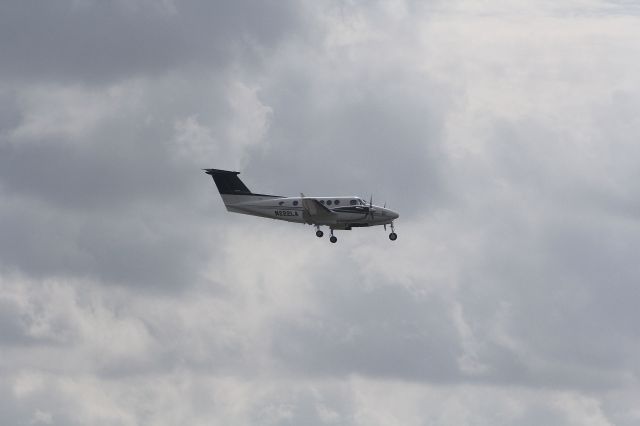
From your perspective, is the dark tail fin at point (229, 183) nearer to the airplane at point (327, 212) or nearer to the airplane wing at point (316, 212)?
the airplane at point (327, 212)

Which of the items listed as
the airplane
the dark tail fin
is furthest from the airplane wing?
the dark tail fin

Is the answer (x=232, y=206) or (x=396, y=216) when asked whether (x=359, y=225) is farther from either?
(x=232, y=206)

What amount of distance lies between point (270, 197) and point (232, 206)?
21.0ft

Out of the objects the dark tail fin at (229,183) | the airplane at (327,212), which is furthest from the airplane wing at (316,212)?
the dark tail fin at (229,183)

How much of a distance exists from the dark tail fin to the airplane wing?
13.0 meters

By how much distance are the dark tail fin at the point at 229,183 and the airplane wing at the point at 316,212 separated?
13.0 metres

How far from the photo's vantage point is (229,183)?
152500 millimetres

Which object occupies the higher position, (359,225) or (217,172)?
(217,172)

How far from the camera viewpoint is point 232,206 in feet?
500

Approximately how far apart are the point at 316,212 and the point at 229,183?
17.2 meters

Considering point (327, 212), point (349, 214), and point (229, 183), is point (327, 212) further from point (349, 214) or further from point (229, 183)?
point (229, 183)

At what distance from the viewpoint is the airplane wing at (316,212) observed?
462 ft

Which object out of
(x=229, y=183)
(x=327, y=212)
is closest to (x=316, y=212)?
(x=327, y=212)

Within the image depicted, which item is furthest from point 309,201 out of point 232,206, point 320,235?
point 232,206
